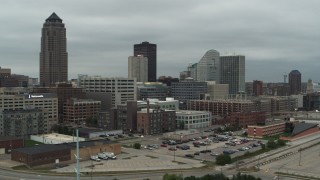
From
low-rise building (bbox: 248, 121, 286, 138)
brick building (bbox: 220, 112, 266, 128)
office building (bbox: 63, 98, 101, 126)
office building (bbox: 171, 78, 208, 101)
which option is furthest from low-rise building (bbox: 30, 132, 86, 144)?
office building (bbox: 171, 78, 208, 101)

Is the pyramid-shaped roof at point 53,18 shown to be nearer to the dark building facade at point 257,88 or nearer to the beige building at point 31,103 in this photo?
the beige building at point 31,103

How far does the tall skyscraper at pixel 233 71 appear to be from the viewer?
171125 millimetres

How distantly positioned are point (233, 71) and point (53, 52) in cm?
7338

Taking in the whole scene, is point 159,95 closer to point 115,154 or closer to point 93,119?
point 93,119

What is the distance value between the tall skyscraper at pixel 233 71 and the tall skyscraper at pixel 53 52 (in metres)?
65.7

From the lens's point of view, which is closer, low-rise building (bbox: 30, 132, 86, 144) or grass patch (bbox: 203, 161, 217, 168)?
grass patch (bbox: 203, 161, 217, 168)

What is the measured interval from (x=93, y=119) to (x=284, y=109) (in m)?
67.1

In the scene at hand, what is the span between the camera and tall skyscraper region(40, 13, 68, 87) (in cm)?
15462

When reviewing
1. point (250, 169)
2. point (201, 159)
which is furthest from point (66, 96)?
point (250, 169)

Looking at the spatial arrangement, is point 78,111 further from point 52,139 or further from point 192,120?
point 52,139

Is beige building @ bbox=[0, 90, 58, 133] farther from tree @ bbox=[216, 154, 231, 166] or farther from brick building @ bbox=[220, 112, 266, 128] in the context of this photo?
tree @ bbox=[216, 154, 231, 166]

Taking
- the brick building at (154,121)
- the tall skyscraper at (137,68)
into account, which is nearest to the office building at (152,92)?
the tall skyscraper at (137,68)

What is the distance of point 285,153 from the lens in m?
51.7

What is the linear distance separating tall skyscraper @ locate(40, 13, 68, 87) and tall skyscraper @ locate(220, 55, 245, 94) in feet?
216
